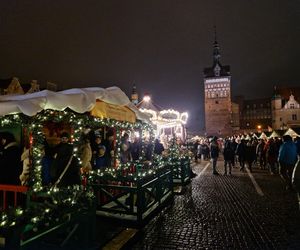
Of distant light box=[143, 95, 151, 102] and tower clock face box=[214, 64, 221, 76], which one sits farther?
tower clock face box=[214, 64, 221, 76]

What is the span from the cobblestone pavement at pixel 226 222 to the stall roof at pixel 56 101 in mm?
3141

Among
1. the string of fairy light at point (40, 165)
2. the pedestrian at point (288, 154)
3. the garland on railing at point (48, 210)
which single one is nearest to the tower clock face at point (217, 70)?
the pedestrian at point (288, 154)

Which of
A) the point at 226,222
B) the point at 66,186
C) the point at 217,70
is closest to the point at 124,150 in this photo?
the point at 66,186

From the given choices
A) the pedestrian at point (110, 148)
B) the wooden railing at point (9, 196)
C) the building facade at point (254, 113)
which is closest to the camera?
the wooden railing at point (9, 196)

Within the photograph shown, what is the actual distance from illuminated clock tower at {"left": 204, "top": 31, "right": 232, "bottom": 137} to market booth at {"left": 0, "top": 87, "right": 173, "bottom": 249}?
77956 millimetres

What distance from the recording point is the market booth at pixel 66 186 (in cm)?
330

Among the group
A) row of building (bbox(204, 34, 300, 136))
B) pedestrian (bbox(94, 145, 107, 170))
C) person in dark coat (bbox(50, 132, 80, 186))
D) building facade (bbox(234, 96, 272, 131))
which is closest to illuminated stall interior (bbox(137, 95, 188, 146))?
pedestrian (bbox(94, 145, 107, 170))

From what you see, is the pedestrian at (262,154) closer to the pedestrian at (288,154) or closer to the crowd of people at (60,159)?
the pedestrian at (288,154)

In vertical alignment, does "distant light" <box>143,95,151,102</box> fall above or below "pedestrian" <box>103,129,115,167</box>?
above

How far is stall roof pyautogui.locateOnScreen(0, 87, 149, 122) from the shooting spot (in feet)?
16.9

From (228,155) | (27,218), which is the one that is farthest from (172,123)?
(27,218)

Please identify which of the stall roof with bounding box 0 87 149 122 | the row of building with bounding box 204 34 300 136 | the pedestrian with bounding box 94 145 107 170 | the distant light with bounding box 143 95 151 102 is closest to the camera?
the stall roof with bounding box 0 87 149 122

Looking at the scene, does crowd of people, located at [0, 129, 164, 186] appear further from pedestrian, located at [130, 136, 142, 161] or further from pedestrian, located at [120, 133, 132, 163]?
pedestrian, located at [130, 136, 142, 161]

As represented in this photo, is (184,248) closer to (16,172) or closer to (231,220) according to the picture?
(231,220)
